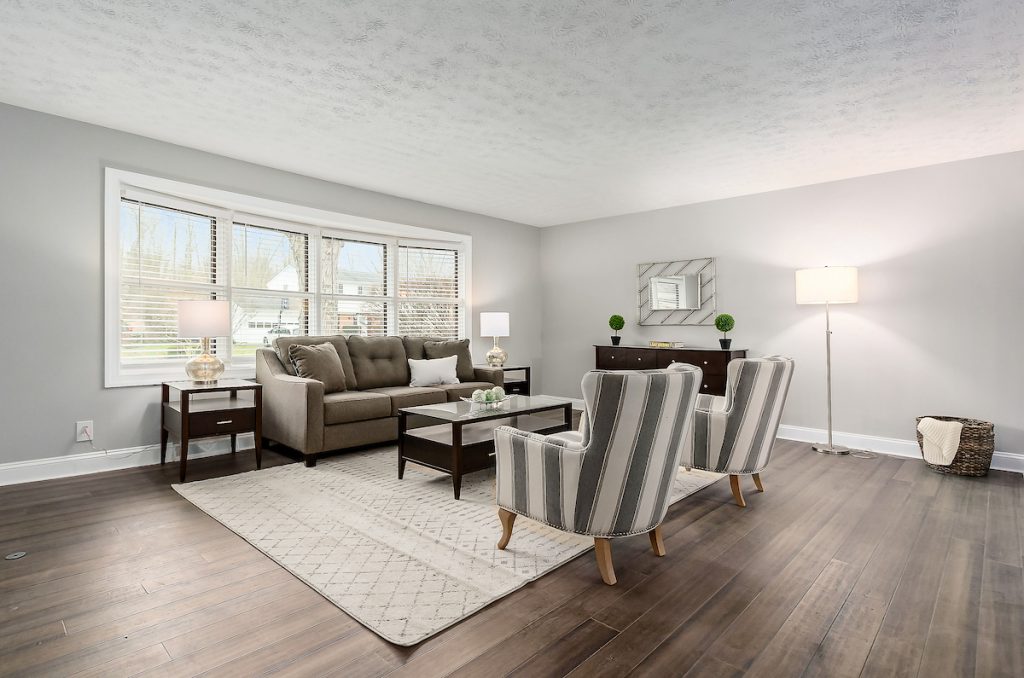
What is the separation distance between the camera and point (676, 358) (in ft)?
18.0

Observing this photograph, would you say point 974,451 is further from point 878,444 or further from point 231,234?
point 231,234

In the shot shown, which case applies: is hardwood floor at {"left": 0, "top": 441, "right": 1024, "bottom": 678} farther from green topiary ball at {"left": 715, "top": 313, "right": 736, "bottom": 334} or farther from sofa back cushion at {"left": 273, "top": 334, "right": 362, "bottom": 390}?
green topiary ball at {"left": 715, "top": 313, "right": 736, "bottom": 334}

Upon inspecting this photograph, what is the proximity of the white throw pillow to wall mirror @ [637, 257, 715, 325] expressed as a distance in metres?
2.42

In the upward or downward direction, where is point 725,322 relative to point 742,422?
upward

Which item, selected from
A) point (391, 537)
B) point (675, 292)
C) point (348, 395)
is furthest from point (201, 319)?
point (675, 292)

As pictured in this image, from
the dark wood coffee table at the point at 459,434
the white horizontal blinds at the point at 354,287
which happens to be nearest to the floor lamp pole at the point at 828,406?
the dark wood coffee table at the point at 459,434

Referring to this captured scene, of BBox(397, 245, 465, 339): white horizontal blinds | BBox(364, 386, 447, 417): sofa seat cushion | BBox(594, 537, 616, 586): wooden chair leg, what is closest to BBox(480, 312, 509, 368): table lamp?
BBox(397, 245, 465, 339): white horizontal blinds

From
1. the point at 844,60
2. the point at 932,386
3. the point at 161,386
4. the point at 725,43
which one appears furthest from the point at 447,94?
the point at 932,386

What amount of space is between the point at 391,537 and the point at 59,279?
9.91 feet

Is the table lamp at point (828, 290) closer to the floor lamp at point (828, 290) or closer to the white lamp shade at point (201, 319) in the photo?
the floor lamp at point (828, 290)

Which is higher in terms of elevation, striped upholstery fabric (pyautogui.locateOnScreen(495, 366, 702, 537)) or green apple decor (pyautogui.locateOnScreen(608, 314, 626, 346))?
green apple decor (pyautogui.locateOnScreen(608, 314, 626, 346))

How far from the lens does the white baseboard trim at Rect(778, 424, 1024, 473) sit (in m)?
4.10

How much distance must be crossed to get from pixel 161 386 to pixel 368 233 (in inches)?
95.4

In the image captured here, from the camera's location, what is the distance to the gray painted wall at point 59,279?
11.4ft
